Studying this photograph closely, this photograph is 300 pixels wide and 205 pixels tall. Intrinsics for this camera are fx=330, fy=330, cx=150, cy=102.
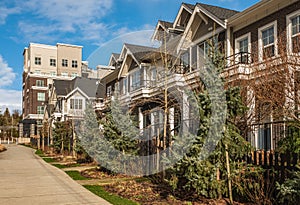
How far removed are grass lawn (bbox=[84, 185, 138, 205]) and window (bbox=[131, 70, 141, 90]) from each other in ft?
50.9

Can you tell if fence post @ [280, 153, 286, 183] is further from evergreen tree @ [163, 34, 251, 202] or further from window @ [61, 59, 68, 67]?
window @ [61, 59, 68, 67]

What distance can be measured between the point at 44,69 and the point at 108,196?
67.7 metres

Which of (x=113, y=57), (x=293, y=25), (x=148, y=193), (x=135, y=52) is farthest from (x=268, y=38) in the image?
(x=113, y=57)

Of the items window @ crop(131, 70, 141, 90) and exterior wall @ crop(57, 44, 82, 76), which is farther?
exterior wall @ crop(57, 44, 82, 76)

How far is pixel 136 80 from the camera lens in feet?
88.2

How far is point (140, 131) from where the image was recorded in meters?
13.8

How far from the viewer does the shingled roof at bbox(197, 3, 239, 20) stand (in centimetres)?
1761

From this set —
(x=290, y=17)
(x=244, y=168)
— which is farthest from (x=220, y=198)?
(x=290, y=17)

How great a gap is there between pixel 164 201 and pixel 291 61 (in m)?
5.04

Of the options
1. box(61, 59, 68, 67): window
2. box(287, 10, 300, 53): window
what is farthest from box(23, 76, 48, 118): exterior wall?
box(287, 10, 300, 53): window

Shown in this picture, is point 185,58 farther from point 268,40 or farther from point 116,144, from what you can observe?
point 116,144

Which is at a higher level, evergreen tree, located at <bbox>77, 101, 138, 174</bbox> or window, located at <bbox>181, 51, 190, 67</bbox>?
window, located at <bbox>181, 51, 190, 67</bbox>

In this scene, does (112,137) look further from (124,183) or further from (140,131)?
(124,183)

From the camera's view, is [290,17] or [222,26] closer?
[290,17]
